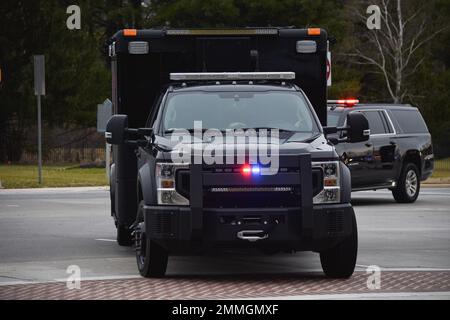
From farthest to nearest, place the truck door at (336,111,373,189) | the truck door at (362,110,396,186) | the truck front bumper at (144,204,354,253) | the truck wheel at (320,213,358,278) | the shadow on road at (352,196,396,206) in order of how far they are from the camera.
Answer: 1. the shadow on road at (352,196,396,206)
2. the truck door at (362,110,396,186)
3. the truck door at (336,111,373,189)
4. the truck wheel at (320,213,358,278)
5. the truck front bumper at (144,204,354,253)

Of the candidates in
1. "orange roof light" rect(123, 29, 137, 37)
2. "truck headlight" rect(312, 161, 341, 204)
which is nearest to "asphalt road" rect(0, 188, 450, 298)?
"truck headlight" rect(312, 161, 341, 204)

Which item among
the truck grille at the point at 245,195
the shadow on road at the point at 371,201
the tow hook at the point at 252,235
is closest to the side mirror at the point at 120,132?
the truck grille at the point at 245,195

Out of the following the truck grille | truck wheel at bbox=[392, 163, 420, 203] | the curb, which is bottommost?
the curb

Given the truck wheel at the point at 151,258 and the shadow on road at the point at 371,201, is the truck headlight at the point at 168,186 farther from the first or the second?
the shadow on road at the point at 371,201

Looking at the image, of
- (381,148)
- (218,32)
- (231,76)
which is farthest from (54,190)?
(231,76)

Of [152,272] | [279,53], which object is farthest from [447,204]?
[152,272]

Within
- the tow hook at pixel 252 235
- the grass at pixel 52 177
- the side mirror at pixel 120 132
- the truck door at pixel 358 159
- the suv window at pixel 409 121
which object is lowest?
the grass at pixel 52 177

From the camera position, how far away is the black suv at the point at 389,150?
75.3ft

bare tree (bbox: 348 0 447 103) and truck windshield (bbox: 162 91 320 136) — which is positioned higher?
truck windshield (bbox: 162 91 320 136)

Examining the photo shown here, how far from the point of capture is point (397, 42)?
46719 mm

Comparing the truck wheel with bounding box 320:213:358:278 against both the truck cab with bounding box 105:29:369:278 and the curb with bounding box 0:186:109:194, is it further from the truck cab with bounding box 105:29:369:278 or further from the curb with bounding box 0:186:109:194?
the curb with bounding box 0:186:109:194

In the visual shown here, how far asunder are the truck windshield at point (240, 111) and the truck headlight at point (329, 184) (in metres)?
0.93

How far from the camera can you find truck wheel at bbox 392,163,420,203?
24078 mm

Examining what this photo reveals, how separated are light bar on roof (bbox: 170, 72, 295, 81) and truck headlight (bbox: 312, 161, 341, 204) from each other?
6.58ft
